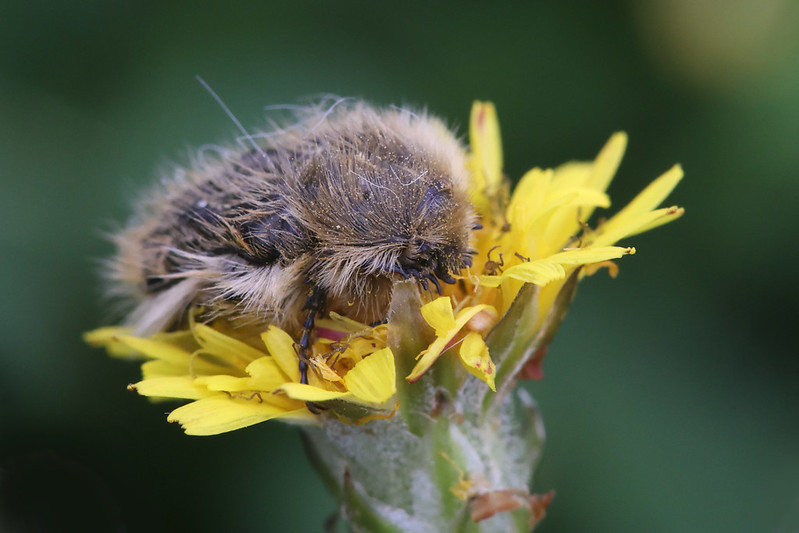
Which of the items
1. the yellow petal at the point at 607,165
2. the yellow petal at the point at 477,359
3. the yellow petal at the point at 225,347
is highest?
the yellow petal at the point at 607,165

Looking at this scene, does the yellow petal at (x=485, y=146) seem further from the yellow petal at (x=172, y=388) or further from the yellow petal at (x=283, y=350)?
the yellow petal at (x=172, y=388)

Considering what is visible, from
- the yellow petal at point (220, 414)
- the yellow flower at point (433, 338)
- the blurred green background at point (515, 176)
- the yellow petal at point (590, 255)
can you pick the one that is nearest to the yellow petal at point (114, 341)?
the yellow flower at point (433, 338)

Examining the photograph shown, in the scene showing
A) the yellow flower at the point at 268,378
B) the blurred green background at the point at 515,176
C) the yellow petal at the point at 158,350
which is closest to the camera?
the yellow flower at the point at 268,378

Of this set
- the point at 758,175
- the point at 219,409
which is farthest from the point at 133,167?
the point at 758,175

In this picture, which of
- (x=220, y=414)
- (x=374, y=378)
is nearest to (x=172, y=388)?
(x=220, y=414)

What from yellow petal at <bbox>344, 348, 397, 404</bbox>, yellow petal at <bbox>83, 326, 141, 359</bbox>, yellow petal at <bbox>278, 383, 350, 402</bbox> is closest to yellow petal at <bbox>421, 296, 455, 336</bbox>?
yellow petal at <bbox>344, 348, 397, 404</bbox>

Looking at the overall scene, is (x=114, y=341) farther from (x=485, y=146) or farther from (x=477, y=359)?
(x=485, y=146)

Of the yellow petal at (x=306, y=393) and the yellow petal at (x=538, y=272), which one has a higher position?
the yellow petal at (x=538, y=272)

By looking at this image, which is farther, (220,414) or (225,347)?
(225,347)
